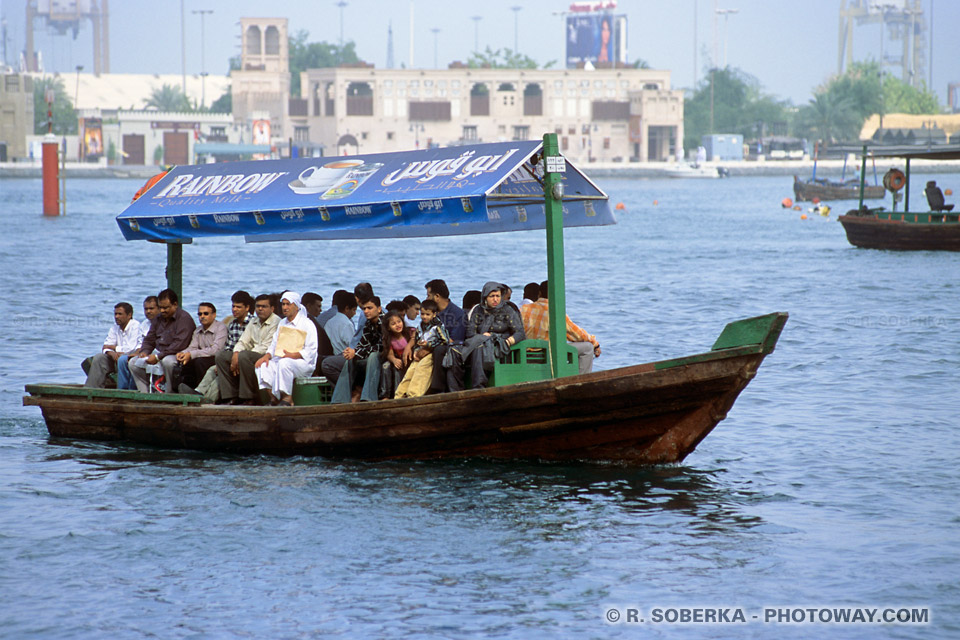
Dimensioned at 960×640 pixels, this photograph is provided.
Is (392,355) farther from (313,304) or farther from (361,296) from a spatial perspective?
(313,304)

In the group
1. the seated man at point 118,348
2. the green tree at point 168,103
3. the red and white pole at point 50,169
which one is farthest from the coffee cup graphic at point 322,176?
the green tree at point 168,103

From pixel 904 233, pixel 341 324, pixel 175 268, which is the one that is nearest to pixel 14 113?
pixel 904 233

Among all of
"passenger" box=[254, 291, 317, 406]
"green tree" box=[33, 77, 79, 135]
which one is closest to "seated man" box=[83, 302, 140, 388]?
"passenger" box=[254, 291, 317, 406]

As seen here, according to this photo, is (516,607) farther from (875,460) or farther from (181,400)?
(875,460)

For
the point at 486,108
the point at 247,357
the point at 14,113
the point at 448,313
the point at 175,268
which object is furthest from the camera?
the point at 486,108

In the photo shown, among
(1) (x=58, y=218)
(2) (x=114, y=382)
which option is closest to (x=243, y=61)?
(1) (x=58, y=218)

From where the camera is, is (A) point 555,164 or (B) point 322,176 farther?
(B) point 322,176

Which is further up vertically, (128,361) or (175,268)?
(175,268)

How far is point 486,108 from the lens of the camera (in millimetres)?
121875

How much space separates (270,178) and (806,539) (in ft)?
19.9

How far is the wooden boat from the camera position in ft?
33.0

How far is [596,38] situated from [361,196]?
14115 cm

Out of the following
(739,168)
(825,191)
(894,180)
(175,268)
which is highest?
(739,168)

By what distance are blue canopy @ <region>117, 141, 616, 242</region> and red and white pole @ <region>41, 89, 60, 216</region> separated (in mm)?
38434
